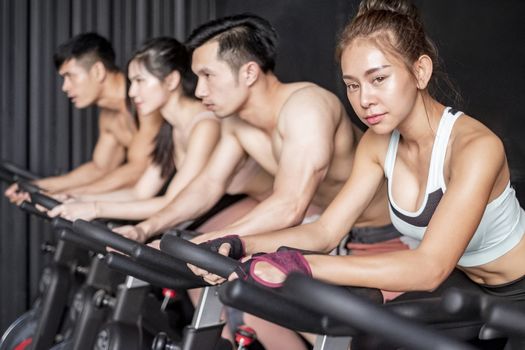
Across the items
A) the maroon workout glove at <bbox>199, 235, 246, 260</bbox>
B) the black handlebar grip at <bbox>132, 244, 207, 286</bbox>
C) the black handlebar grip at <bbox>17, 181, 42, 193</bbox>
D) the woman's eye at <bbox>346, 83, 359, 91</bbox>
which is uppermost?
the woman's eye at <bbox>346, 83, 359, 91</bbox>

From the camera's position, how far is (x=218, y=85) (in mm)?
2479

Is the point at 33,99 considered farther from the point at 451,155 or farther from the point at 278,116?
the point at 451,155

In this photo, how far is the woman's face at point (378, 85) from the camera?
1.71 m

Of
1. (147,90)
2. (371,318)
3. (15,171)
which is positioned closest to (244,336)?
(371,318)

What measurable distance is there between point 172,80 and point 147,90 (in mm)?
101

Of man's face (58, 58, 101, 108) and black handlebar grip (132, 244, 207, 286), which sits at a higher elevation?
black handlebar grip (132, 244, 207, 286)

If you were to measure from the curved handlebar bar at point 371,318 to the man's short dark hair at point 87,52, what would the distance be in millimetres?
2763

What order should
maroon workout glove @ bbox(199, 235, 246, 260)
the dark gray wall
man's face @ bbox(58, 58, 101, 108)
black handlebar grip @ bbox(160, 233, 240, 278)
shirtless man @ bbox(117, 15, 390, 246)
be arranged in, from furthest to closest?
1. the dark gray wall
2. man's face @ bbox(58, 58, 101, 108)
3. shirtless man @ bbox(117, 15, 390, 246)
4. maroon workout glove @ bbox(199, 235, 246, 260)
5. black handlebar grip @ bbox(160, 233, 240, 278)

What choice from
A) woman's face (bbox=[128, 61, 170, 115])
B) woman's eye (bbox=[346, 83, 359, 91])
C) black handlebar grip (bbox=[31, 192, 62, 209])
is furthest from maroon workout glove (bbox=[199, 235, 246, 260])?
woman's face (bbox=[128, 61, 170, 115])

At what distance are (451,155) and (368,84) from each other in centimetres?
22

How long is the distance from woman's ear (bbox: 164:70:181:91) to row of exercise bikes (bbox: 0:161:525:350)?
0.65 metres

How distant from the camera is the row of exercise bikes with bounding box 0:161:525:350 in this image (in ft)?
3.41

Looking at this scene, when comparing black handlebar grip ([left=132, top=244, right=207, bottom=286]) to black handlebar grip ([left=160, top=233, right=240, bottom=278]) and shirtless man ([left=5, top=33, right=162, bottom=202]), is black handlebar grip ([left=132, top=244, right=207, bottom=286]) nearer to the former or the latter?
black handlebar grip ([left=160, top=233, right=240, bottom=278])

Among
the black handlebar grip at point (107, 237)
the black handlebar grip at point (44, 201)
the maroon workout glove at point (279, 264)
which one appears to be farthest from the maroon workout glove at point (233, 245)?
the black handlebar grip at point (44, 201)
